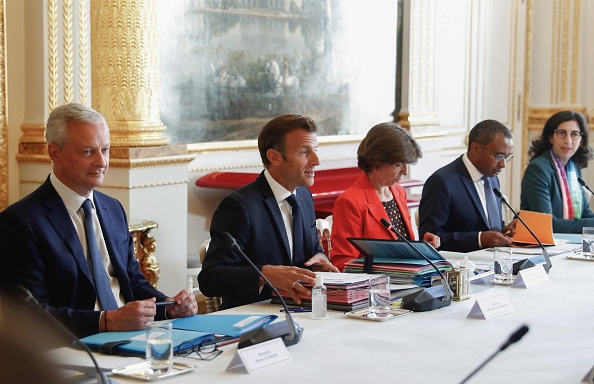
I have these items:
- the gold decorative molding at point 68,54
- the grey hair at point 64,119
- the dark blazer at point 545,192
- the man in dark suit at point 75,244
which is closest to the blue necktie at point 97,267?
the man in dark suit at point 75,244

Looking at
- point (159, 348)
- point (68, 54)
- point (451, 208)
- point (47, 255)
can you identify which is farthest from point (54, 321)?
point (68, 54)

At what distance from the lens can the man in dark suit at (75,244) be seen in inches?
106

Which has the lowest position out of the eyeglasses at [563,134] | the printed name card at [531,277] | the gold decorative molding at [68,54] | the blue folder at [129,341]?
the printed name card at [531,277]

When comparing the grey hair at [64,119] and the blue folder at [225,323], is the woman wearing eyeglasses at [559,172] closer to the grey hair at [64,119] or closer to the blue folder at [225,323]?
the blue folder at [225,323]

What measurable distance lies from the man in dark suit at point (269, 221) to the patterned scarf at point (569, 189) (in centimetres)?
257

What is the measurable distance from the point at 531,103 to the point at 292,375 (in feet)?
25.5

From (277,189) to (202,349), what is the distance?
3.79ft

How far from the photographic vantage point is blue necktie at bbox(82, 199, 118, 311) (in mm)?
2887

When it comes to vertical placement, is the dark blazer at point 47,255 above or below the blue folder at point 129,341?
above

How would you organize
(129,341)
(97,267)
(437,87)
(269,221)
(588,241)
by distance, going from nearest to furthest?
(129,341) → (97,267) → (269,221) → (588,241) → (437,87)

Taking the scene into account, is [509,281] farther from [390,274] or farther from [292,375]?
[292,375]

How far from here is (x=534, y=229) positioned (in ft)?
14.7

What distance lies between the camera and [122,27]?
16.7 feet

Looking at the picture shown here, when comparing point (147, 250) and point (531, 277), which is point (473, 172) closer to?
point (531, 277)
